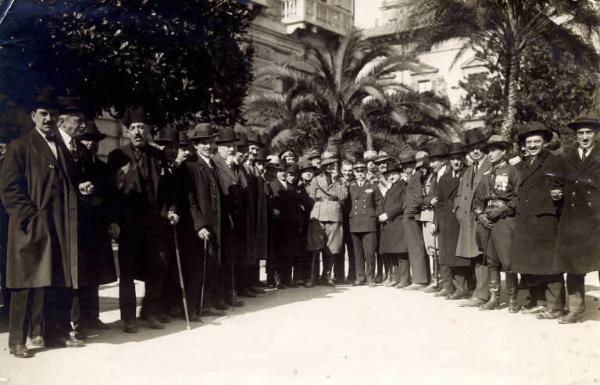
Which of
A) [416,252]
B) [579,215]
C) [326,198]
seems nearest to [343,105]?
[326,198]

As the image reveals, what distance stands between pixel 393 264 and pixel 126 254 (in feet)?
18.0

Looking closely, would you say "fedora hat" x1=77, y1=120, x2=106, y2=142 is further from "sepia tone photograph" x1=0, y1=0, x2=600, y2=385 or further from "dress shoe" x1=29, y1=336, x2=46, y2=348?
"dress shoe" x1=29, y1=336, x2=46, y2=348

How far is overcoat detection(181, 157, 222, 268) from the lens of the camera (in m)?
7.73

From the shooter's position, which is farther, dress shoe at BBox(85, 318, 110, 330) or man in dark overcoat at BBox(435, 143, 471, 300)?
man in dark overcoat at BBox(435, 143, 471, 300)

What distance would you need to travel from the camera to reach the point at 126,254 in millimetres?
7066

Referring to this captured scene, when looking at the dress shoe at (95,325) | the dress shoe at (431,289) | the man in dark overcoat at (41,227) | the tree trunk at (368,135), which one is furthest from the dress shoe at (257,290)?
the tree trunk at (368,135)

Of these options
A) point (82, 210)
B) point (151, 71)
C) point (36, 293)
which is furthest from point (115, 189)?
point (151, 71)

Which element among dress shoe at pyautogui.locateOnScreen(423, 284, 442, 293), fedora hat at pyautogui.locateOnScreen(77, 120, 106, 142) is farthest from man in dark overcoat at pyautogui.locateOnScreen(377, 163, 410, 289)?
fedora hat at pyautogui.locateOnScreen(77, 120, 106, 142)

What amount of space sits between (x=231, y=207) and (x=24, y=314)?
11.0ft

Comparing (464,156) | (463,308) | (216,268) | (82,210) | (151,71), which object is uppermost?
(151,71)

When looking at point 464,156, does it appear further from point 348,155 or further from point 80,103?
point 348,155

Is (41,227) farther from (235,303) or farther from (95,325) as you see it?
(235,303)

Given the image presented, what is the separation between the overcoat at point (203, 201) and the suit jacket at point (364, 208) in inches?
142

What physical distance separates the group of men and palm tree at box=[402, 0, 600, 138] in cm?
713
